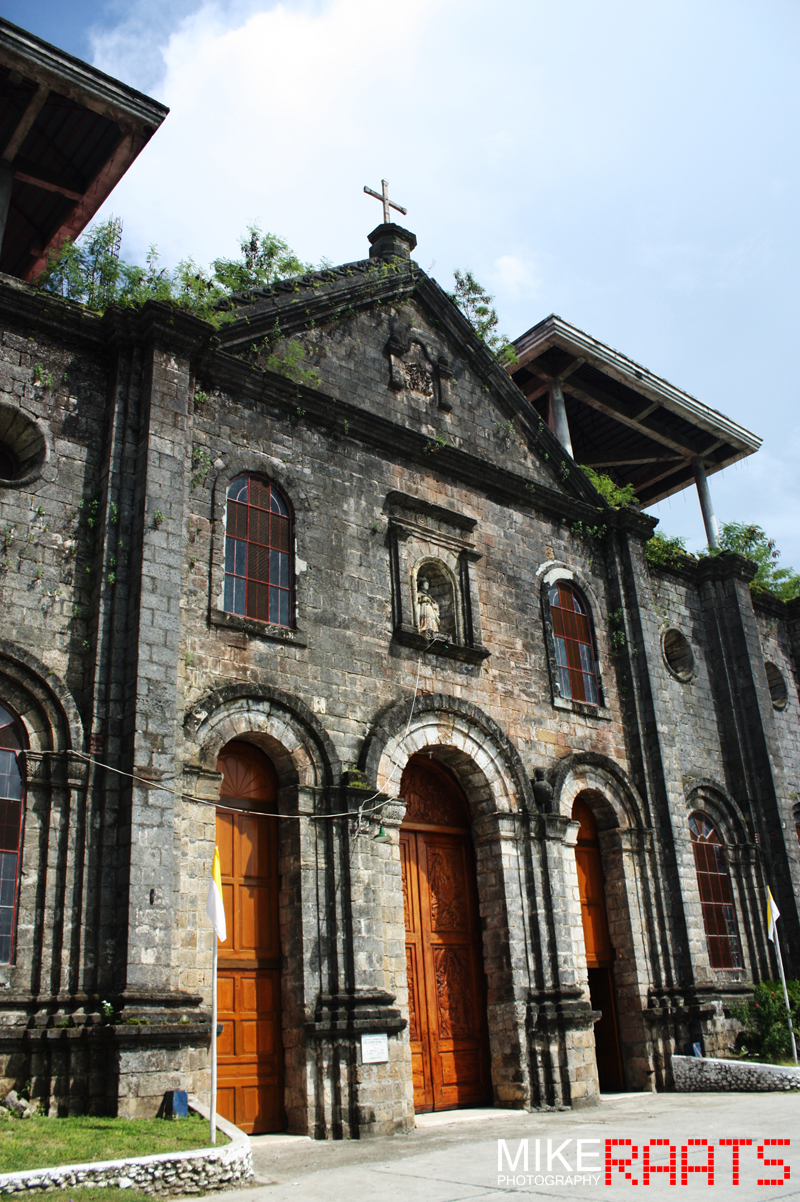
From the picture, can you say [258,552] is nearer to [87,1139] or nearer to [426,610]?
[426,610]

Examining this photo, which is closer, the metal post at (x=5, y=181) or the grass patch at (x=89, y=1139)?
the grass patch at (x=89, y=1139)

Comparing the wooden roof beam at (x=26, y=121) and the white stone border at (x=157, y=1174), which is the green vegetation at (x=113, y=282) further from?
the white stone border at (x=157, y=1174)

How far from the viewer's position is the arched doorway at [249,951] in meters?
10.7

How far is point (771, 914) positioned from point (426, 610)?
785 centimetres

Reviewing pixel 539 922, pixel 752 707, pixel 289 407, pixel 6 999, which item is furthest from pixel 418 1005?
pixel 752 707

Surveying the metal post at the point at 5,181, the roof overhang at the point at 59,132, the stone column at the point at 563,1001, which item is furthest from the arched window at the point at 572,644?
the metal post at the point at 5,181

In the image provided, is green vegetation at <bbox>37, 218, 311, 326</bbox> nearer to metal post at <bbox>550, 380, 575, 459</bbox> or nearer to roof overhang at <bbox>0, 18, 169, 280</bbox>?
roof overhang at <bbox>0, 18, 169, 280</bbox>

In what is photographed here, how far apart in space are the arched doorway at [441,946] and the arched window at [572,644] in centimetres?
305

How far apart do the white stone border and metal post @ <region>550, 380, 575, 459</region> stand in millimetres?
14165

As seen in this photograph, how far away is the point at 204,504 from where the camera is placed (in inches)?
481

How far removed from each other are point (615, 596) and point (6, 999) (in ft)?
38.8

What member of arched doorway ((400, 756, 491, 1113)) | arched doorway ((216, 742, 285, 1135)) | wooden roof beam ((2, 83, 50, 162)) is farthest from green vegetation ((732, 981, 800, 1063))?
wooden roof beam ((2, 83, 50, 162))

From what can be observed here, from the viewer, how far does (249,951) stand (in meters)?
11.2

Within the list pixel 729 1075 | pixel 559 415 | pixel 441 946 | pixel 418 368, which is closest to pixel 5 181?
pixel 418 368
